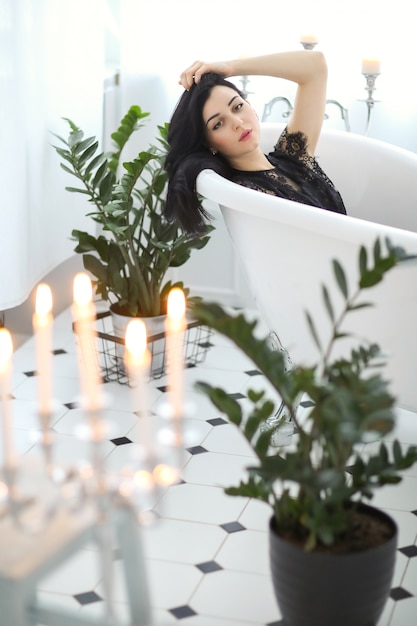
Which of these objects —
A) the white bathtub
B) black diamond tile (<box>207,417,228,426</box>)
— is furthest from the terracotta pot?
the white bathtub

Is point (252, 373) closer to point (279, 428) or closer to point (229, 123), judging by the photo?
point (279, 428)

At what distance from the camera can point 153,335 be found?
3.73 meters

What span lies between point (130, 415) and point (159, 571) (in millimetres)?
955

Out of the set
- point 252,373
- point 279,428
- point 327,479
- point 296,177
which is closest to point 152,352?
point 252,373

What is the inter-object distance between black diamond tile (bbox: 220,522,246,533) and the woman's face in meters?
1.12

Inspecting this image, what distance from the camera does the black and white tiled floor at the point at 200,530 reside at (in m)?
2.46

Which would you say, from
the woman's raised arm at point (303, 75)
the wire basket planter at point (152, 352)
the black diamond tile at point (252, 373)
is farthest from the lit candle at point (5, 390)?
the black diamond tile at point (252, 373)

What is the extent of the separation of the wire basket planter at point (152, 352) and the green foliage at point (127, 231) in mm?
129

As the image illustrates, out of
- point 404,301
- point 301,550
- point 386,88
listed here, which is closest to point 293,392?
point 301,550

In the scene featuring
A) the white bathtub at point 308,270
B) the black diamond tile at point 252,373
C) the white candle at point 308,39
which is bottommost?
the black diamond tile at point 252,373

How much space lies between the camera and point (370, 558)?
2031 millimetres

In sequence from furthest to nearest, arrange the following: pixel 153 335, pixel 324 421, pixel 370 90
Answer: pixel 370 90
pixel 153 335
pixel 324 421

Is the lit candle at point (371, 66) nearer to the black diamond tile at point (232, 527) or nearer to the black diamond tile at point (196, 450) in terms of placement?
the black diamond tile at point (196, 450)

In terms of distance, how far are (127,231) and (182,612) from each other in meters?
1.55
